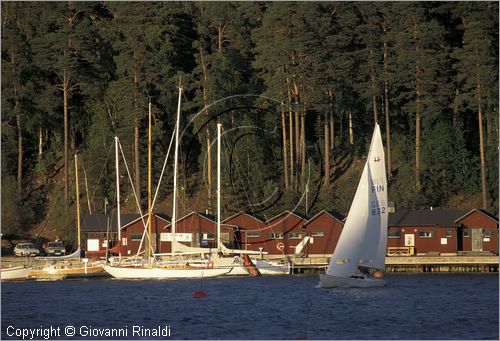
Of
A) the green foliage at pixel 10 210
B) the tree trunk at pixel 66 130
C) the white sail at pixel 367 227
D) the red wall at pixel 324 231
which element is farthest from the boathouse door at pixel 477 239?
the green foliage at pixel 10 210

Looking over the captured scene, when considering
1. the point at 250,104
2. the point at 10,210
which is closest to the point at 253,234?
the point at 250,104

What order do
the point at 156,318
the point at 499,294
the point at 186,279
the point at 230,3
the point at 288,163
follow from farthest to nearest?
the point at 230,3
the point at 288,163
the point at 186,279
the point at 499,294
the point at 156,318

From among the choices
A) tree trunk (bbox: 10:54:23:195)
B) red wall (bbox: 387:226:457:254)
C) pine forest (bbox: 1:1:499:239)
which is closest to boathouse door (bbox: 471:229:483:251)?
red wall (bbox: 387:226:457:254)

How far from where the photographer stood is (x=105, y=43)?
110000 millimetres

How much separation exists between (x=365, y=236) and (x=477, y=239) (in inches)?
984

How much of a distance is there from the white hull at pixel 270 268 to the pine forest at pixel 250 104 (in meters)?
→ 12.9

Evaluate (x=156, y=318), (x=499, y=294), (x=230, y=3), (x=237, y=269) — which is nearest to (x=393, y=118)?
(x=230, y=3)

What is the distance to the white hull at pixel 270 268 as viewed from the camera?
77.6 m

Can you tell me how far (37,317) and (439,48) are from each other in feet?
186

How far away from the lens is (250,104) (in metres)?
105

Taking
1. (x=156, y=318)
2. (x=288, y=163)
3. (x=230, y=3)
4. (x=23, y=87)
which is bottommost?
(x=156, y=318)

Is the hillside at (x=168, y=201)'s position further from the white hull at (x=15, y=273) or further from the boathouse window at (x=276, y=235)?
the white hull at (x=15, y=273)

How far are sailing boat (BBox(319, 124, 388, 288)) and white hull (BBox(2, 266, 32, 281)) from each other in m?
22.6

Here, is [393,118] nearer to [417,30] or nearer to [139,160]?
[417,30]
